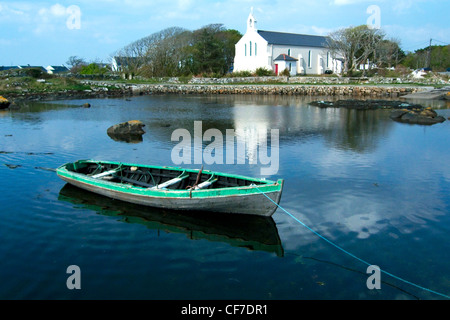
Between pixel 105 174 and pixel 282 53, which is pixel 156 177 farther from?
pixel 282 53

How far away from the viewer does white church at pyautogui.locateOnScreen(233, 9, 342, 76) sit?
278 ft

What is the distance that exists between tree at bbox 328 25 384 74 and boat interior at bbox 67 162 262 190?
7159 centimetres

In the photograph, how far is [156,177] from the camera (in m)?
15.6

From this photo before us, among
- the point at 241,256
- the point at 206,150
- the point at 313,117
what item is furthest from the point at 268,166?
the point at 313,117

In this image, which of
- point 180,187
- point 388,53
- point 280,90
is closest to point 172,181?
point 180,187

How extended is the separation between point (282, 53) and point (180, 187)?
258 ft

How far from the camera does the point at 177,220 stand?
12.8m

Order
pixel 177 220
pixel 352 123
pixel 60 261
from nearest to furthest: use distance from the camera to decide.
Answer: pixel 60 261 < pixel 177 220 < pixel 352 123

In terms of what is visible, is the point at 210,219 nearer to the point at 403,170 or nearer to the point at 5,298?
the point at 5,298

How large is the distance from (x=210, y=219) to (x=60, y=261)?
16.0ft

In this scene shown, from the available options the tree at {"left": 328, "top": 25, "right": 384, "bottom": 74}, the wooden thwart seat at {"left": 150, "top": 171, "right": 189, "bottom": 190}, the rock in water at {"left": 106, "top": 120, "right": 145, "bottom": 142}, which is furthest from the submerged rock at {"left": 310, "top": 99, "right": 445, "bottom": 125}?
the tree at {"left": 328, "top": 25, "right": 384, "bottom": 74}

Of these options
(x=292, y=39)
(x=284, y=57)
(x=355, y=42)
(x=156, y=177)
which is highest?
(x=292, y=39)
